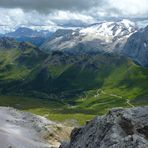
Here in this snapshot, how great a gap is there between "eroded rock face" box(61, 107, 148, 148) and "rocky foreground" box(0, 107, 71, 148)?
115ft

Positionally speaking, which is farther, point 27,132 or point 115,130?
point 27,132

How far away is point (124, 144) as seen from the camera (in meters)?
39.1

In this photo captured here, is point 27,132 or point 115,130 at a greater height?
point 27,132

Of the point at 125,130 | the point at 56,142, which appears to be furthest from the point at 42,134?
the point at 125,130

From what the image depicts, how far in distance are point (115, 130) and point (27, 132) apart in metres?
70.4

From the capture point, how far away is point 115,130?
4497cm

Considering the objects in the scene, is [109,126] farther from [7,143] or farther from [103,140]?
[7,143]

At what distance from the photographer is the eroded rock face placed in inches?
1682

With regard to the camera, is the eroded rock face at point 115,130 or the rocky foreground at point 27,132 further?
the rocky foreground at point 27,132

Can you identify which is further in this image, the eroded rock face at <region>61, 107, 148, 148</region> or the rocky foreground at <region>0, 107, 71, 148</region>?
the rocky foreground at <region>0, 107, 71, 148</region>

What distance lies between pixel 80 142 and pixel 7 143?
37.4 metres

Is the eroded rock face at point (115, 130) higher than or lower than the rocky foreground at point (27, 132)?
lower

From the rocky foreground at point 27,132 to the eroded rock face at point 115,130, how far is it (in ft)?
115

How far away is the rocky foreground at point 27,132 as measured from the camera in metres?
92.1
